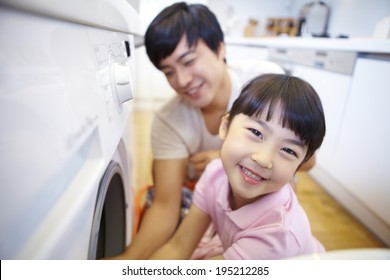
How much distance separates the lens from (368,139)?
51 cm

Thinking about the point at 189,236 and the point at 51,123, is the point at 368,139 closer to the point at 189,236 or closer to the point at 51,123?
the point at 189,236

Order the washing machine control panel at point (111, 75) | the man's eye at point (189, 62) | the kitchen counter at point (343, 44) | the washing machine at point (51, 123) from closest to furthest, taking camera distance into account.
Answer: the washing machine at point (51, 123), the washing machine control panel at point (111, 75), the kitchen counter at point (343, 44), the man's eye at point (189, 62)

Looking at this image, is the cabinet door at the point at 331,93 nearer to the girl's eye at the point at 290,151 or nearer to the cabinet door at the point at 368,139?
the cabinet door at the point at 368,139

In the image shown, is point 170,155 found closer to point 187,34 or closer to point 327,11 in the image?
point 187,34

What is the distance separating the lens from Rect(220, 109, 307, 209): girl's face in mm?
328

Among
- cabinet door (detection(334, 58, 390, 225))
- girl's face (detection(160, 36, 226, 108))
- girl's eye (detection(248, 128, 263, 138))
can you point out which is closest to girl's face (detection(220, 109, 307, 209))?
girl's eye (detection(248, 128, 263, 138))

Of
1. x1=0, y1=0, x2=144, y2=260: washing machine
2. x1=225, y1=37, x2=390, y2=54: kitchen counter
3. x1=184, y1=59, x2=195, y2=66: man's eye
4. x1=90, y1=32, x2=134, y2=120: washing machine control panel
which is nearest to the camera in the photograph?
x1=0, y1=0, x2=144, y2=260: washing machine

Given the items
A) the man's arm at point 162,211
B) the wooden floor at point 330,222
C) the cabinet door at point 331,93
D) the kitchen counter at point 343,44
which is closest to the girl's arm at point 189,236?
the man's arm at point 162,211

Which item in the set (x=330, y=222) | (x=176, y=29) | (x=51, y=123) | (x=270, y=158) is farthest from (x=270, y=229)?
(x=176, y=29)

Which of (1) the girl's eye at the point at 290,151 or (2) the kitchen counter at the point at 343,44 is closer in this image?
(1) the girl's eye at the point at 290,151

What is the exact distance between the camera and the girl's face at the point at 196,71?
60 cm

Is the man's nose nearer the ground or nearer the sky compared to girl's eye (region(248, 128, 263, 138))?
nearer the sky

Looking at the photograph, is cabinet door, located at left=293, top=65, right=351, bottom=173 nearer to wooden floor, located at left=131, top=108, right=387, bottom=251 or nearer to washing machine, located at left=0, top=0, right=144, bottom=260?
wooden floor, located at left=131, top=108, right=387, bottom=251

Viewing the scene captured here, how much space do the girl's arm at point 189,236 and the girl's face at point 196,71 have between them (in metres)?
0.30
